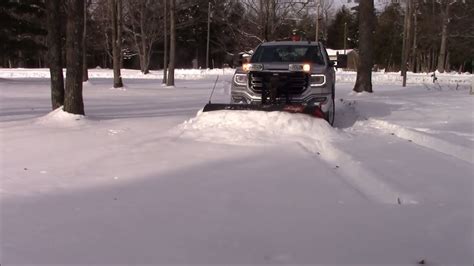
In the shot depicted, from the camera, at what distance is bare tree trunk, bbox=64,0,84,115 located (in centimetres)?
1040

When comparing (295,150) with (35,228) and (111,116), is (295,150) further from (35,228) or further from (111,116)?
(111,116)

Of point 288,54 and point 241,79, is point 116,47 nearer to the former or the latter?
point 288,54

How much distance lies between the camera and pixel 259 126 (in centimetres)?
922

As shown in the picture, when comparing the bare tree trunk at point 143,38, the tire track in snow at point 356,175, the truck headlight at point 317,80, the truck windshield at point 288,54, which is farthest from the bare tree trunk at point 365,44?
the bare tree trunk at point 143,38

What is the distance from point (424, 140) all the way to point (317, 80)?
7.76 feet

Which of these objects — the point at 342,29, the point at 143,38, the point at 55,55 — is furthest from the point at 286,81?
the point at 342,29

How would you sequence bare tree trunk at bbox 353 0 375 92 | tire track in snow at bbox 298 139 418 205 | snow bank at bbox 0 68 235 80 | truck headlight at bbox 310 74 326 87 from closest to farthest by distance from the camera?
1. tire track in snow at bbox 298 139 418 205
2. truck headlight at bbox 310 74 326 87
3. bare tree trunk at bbox 353 0 375 92
4. snow bank at bbox 0 68 235 80

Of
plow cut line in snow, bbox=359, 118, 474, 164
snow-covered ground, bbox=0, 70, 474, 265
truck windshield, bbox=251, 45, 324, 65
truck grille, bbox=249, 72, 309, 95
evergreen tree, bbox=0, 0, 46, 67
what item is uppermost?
Answer: evergreen tree, bbox=0, 0, 46, 67

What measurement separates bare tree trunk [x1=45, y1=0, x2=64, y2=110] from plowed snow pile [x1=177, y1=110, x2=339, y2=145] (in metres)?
3.98

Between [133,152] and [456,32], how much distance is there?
5577 centimetres

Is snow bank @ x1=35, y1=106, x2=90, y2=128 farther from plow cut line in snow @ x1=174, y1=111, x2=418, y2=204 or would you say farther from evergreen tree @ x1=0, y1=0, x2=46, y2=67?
evergreen tree @ x1=0, y1=0, x2=46, y2=67

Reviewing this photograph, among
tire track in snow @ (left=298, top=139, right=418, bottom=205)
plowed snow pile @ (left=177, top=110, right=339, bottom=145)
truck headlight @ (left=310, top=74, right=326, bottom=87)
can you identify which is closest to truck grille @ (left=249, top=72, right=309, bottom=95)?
truck headlight @ (left=310, top=74, right=326, bottom=87)

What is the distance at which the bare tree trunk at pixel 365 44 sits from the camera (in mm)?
19297

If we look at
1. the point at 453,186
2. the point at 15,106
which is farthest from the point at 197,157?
the point at 15,106
